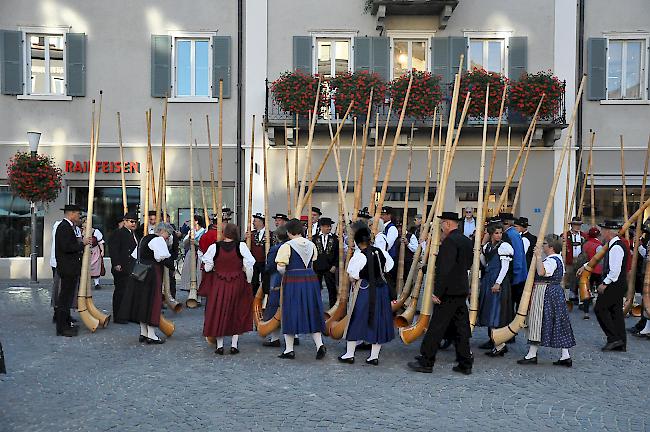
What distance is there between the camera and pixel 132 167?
17.3 meters

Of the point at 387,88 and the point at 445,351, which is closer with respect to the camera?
the point at 445,351

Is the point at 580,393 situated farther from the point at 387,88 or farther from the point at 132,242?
the point at 387,88

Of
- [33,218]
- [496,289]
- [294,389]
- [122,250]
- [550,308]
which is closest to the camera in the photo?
[294,389]

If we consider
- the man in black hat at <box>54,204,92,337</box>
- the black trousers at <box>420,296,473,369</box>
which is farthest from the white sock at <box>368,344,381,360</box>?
the man in black hat at <box>54,204,92,337</box>

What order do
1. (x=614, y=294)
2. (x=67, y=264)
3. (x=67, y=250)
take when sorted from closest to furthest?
(x=614, y=294) < (x=67, y=250) < (x=67, y=264)

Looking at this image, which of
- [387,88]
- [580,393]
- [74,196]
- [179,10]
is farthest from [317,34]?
[580,393]

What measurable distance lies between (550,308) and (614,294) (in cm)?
154

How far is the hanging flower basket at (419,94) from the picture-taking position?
16.5m

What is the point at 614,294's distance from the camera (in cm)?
893

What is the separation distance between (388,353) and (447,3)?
1093 centimetres

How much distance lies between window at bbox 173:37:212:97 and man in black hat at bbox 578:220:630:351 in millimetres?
11572

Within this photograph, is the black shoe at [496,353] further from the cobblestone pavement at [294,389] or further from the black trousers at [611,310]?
the black trousers at [611,310]

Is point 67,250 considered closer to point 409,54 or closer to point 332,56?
point 332,56

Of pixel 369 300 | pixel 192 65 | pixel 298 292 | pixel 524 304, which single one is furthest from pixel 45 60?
pixel 524 304
